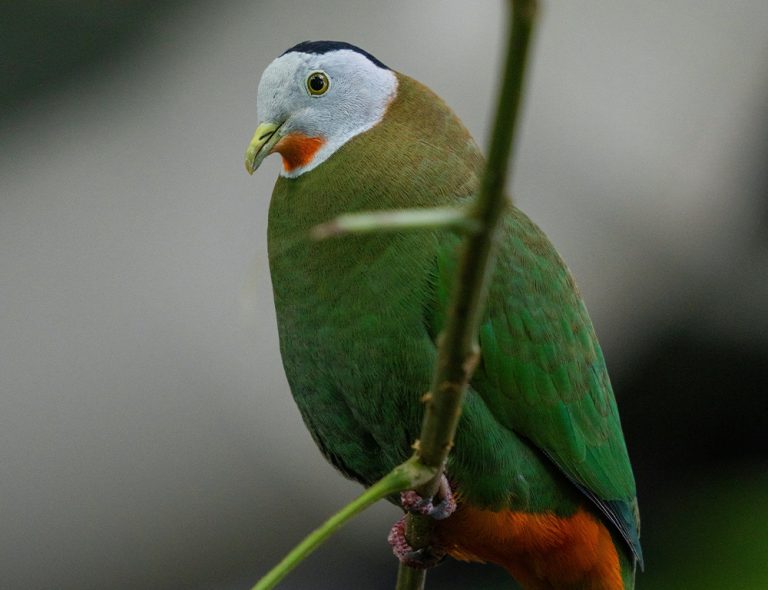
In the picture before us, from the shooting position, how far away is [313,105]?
2648 millimetres

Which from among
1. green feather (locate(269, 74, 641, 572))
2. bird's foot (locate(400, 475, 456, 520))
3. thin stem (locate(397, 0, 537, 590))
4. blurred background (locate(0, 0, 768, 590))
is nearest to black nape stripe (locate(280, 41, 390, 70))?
green feather (locate(269, 74, 641, 572))

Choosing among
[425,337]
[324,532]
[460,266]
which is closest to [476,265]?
[460,266]

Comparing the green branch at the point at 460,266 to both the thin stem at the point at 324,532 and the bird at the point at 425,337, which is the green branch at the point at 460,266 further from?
the bird at the point at 425,337

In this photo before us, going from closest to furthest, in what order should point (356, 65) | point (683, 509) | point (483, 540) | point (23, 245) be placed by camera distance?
point (483, 540)
point (356, 65)
point (683, 509)
point (23, 245)

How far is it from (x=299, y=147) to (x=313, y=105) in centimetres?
11

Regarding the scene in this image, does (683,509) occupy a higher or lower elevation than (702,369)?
lower

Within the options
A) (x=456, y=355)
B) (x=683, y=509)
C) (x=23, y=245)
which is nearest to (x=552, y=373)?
(x=456, y=355)

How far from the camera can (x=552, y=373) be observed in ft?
8.30

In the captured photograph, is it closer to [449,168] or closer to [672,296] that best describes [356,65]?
[449,168]

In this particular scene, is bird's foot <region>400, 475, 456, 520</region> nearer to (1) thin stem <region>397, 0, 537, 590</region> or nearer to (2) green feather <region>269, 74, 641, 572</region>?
(2) green feather <region>269, 74, 641, 572</region>

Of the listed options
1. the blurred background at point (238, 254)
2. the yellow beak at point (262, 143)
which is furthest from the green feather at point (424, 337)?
the blurred background at point (238, 254)

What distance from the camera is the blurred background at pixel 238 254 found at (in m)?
4.65

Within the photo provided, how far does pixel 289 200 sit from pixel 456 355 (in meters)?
1.60

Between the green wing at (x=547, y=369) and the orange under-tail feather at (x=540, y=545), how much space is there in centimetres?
7
